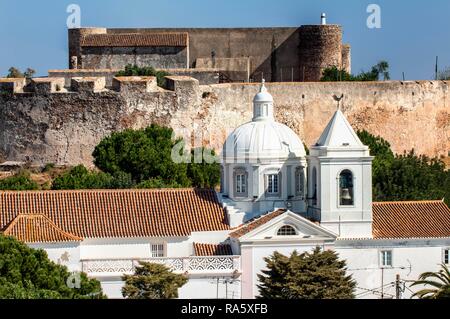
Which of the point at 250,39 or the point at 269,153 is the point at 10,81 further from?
the point at 269,153

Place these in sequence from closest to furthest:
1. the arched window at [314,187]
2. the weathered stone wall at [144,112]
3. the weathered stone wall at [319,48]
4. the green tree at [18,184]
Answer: the arched window at [314,187], the green tree at [18,184], the weathered stone wall at [144,112], the weathered stone wall at [319,48]

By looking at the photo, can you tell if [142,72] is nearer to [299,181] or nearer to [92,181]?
[92,181]

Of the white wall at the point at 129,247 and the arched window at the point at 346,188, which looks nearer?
the white wall at the point at 129,247

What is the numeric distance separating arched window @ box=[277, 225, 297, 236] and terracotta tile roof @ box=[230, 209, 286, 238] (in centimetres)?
36


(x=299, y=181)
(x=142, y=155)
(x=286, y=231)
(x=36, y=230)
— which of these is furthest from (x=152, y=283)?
(x=142, y=155)

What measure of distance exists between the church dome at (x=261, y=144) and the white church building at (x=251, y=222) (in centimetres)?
2

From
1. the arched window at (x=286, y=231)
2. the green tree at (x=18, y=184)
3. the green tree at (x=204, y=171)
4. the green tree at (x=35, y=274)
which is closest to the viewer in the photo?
the green tree at (x=35, y=274)

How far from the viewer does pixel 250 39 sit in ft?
225

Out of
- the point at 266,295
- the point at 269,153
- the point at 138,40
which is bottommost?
the point at 266,295

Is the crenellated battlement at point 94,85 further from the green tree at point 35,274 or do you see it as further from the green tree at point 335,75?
the green tree at point 35,274

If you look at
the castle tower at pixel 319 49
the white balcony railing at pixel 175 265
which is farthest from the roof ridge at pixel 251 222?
the castle tower at pixel 319 49

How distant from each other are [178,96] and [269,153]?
1825 centimetres

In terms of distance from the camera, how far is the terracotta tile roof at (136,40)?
220ft
